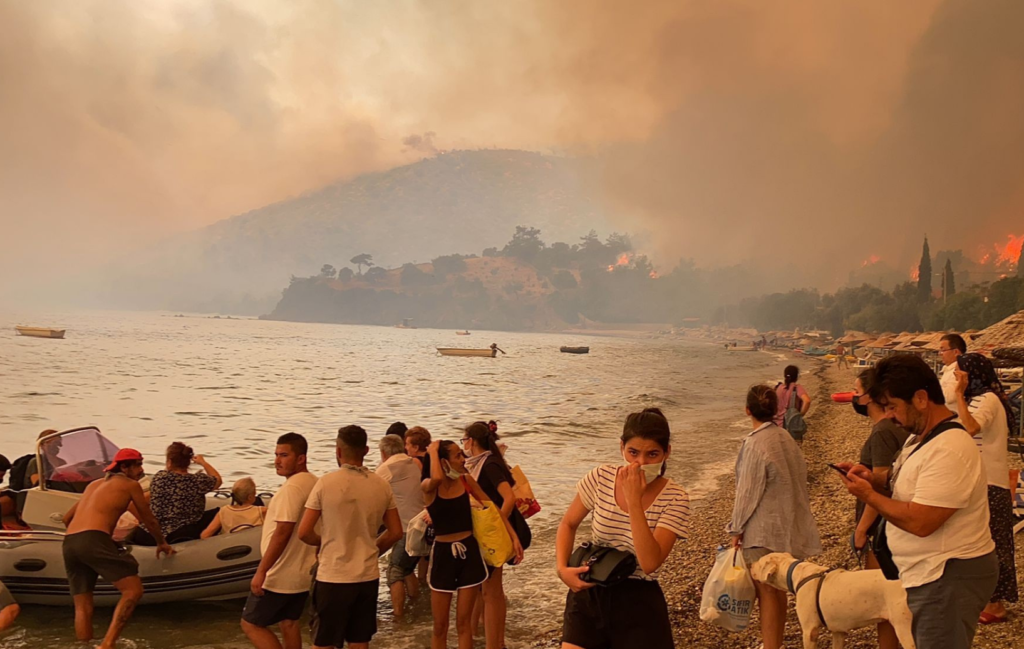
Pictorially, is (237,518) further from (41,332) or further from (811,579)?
(41,332)

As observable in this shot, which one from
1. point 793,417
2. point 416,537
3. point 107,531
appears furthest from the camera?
point 793,417

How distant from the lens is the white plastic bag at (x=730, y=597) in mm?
4461

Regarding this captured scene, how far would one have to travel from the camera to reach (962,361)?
17.2ft

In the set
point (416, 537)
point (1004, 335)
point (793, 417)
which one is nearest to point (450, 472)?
point (416, 537)

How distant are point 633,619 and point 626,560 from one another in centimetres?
27

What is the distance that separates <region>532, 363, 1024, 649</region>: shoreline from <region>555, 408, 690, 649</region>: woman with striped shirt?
2879 mm

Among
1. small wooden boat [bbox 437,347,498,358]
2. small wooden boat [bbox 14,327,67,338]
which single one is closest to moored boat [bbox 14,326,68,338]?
small wooden boat [bbox 14,327,67,338]

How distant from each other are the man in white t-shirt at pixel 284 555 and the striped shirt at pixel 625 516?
229 cm

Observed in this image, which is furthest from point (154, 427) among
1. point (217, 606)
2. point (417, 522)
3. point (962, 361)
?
point (962, 361)

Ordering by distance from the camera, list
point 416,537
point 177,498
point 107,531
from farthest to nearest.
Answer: point 177,498 → point 416,537 → point 107,531

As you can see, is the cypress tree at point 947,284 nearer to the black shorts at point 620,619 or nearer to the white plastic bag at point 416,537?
the white plastic bag at point 416,537

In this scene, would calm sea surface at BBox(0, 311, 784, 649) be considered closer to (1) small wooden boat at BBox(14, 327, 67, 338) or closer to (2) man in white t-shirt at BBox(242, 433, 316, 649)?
(2) man in white t-shirt at BBox(242, 433, 316, 649)

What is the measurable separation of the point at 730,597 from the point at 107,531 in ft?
16.9

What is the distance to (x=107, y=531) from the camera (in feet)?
20.7
